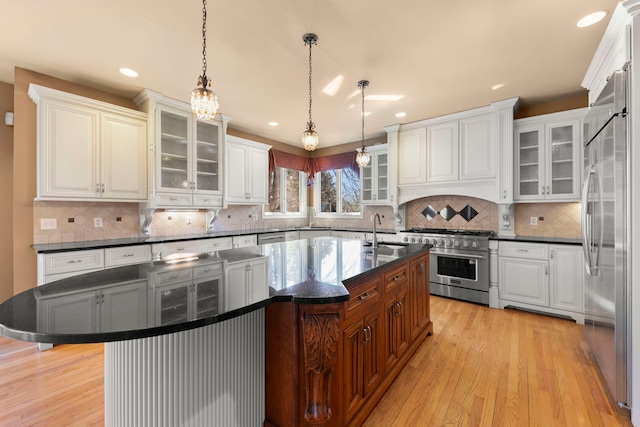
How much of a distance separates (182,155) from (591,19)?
4.23 metres

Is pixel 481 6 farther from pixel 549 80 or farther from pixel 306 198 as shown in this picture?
pixel 306 198

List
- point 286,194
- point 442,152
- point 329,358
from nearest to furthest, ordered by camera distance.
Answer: point 329,358 → point 442,152 → point 286,194

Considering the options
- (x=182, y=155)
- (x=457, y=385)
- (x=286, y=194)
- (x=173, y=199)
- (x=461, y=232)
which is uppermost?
(x=182, y=155)

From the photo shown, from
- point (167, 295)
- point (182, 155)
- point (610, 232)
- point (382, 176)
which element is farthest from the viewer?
point (382, 176)

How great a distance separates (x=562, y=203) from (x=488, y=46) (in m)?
2.45

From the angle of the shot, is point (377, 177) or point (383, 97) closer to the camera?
point (383, 97)

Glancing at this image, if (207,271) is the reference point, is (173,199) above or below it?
above

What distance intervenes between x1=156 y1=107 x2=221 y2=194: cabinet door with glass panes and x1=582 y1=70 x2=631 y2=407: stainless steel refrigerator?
13.4 feet

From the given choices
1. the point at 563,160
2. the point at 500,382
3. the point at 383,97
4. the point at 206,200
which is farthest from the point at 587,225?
the point at 206,200

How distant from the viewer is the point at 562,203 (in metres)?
3.63

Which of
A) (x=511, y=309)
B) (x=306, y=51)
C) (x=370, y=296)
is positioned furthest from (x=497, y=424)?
(x=306, y=51)

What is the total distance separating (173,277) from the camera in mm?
1416

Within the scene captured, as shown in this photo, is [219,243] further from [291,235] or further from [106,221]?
[291,235]

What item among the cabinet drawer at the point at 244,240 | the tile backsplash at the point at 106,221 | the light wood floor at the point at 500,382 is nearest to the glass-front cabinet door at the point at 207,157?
the tile backsplash at the point at 106,221
